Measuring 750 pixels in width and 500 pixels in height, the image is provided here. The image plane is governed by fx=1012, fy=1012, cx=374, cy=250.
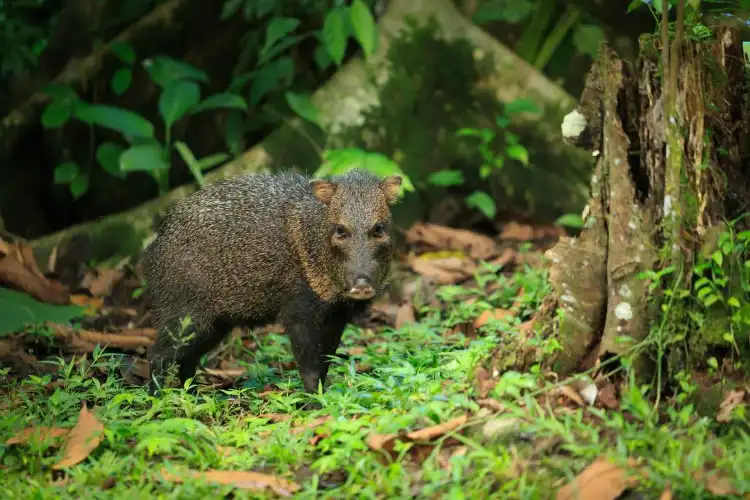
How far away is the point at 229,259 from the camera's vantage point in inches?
225

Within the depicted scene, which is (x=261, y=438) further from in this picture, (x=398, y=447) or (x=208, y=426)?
(x=398, y=447)

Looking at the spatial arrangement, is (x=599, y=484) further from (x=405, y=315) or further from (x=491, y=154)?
(x=491, y=154)

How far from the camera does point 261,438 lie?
4.46 m

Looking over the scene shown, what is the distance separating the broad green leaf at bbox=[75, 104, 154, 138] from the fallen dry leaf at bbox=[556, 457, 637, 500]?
564 centimetres

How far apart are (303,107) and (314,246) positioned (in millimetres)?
2969

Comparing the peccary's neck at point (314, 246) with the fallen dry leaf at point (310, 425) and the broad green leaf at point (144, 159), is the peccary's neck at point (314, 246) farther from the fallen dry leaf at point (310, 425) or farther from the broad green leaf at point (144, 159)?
the broad green leaf at point (144, 159)

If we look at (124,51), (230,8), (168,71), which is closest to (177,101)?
(168,71)

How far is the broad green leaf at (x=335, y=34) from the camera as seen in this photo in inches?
324

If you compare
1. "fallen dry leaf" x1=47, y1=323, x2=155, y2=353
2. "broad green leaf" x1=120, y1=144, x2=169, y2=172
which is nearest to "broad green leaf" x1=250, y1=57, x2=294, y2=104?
"broad green leaf" x1=120, y1=144, x2=169, y2=172

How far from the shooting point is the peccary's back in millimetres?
5668

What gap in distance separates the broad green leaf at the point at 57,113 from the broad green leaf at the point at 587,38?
4545 mm

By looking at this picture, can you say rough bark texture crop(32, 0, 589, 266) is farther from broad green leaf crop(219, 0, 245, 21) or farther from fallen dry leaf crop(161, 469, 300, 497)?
fallen dry leaf crop(161, 469, 300, 497)

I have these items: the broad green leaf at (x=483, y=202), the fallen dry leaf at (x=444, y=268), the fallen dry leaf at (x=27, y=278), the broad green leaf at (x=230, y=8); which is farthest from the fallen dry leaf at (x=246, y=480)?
the broad green leaf at (x=230, y=8)

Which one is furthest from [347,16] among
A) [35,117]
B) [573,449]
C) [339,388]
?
[573,449]
